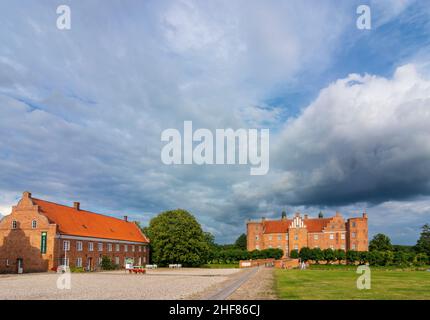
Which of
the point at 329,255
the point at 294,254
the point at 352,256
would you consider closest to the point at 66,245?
the point at 294,254

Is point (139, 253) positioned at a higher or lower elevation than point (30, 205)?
lower

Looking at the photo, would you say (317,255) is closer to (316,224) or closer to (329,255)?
(329,255)

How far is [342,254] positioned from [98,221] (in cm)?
4683

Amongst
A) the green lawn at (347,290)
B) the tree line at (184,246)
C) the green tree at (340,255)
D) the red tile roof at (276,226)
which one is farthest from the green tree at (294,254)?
the green lawn at (347,290)

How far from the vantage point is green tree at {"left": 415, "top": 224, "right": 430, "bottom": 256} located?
95700 millimetres

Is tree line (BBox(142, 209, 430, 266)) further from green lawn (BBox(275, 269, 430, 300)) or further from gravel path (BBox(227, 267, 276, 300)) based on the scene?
gravel path (BBox(227, 267, 276, 300))

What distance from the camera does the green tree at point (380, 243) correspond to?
10586 centimetres

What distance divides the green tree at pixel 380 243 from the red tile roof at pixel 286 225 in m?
20.1

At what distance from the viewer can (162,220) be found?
65.6m

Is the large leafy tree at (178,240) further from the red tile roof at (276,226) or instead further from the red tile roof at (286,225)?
the red tile roof at (286,225)
